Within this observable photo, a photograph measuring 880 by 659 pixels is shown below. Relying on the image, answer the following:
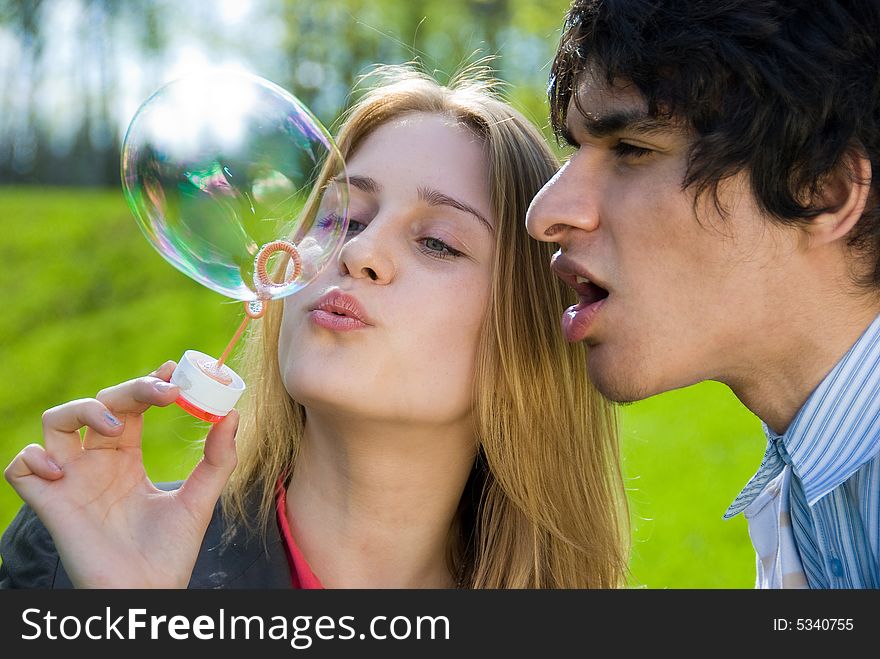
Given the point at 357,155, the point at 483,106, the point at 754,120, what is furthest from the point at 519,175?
the point at 754,120

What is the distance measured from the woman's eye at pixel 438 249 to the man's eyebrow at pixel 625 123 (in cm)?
44

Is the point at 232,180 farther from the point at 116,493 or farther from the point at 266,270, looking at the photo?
the point at 116,493

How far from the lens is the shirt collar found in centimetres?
230

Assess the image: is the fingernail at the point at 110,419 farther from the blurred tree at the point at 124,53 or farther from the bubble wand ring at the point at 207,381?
the blurred tree at the point at 124,53

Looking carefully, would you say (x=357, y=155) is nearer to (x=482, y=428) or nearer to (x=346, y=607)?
(x=482, y=428)

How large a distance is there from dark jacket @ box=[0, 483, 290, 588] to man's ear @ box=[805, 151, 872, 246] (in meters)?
1.50

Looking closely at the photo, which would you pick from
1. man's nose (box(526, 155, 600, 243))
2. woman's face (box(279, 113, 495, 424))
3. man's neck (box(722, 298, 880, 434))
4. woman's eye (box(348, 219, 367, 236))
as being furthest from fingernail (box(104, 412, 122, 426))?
man's neck (box(722, 298, 880, 434))

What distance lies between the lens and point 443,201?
2516 millimetres

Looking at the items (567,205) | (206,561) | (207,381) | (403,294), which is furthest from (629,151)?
(206,561)

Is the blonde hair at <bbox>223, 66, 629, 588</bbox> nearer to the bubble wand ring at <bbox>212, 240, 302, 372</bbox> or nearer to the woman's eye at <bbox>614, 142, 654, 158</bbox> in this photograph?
the woman's eye at <bbox>614, 142, 654, 158</bbox>

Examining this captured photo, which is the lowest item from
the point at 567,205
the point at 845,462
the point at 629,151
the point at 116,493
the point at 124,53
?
the point at 124,53

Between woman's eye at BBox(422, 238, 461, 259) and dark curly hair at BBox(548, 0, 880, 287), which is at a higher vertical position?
dark curly hair at BBox(548, 0, 880, 287)

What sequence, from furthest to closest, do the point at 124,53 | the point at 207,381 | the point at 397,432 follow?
the point at 124,53
the point at 397,432
the point at 207,381

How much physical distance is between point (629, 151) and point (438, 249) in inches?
20.4
